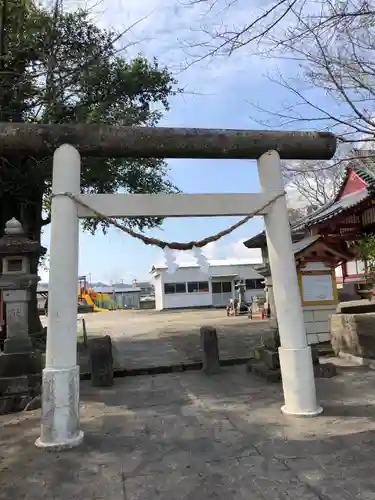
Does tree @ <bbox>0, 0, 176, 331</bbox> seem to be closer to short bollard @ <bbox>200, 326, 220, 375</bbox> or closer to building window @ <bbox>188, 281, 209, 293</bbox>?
short bollard @ <bbox>200, 326, 220, 375</bbox>

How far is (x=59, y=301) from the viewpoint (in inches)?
Answer: 193

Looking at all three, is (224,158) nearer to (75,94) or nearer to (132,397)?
(132,397)

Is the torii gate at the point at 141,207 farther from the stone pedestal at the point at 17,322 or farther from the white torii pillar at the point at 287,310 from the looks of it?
the stone pedestal at the point at 17,322

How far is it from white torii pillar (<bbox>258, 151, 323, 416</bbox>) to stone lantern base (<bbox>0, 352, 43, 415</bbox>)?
13.2 feet

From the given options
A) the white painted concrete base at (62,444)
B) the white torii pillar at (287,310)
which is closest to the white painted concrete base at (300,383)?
the white torii pillar at (287,310)

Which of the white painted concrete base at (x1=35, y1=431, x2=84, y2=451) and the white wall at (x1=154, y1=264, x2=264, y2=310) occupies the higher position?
the white wall at (x1=154, y1=264, x2=264, y2=310)

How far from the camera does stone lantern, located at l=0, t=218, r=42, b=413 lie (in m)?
6.72

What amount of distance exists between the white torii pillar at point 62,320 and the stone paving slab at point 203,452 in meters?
0.27

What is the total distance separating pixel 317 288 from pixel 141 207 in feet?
23.8

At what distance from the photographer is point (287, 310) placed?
5.45 m

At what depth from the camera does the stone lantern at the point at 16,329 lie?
672 centimetres

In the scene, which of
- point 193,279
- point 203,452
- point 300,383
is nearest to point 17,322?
point 203,452

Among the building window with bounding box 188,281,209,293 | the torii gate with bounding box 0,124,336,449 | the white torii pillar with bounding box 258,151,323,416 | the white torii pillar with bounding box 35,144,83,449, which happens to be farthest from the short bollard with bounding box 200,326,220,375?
the building window with bounding box 188,281,209,293

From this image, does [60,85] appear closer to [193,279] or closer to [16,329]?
[16,329]
